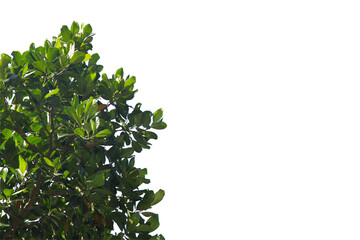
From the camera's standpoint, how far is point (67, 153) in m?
5.60

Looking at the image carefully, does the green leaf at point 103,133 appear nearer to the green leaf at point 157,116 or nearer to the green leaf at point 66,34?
the green leaf at point 157,116

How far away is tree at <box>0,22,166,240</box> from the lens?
17.0 feet

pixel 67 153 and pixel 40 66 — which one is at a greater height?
pixel 40 66

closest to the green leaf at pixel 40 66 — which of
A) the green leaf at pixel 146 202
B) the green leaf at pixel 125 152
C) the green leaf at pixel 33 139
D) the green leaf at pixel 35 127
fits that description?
the green leaf at pixel 35 127

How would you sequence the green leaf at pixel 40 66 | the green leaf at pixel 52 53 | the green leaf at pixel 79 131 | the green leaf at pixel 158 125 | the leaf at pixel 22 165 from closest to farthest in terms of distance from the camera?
the green leaf at pixel 79 131
the leaf at pixel 22 165
the green leaf at pixel 40 66
the green leaf at pixel 52 53
the green leaf at pixel 158 125

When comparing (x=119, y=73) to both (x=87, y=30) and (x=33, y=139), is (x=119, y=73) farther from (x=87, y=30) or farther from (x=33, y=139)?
(x=33, y=139)

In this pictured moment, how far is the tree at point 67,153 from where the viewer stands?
17.0 ft

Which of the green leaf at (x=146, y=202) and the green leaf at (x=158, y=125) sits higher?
the green leaf at (x=158, y=125)

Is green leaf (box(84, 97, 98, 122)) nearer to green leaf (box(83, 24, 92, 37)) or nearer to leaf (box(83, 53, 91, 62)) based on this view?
leaf (box(83, 53, 91, 62))

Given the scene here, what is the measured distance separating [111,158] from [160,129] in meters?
0.79

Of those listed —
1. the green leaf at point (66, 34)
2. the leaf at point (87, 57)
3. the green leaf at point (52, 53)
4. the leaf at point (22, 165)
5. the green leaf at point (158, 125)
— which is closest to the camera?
the leaf at point (22, 165)

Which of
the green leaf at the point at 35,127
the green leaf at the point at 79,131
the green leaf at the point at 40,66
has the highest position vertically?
the green leaf at the point at 40,66

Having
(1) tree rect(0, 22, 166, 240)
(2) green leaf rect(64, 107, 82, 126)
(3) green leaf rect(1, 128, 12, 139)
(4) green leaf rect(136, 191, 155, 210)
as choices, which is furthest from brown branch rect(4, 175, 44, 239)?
(4) green leaf rect(136, 191, 155, 210)

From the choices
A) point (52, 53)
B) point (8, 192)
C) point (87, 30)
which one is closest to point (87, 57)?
point (52, 53)
